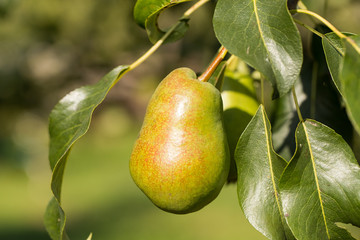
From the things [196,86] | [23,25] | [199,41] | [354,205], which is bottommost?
[23,25]

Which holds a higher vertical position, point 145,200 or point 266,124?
point 266,124

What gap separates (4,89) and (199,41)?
13.1 ft

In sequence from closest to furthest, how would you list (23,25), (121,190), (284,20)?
(284,20) < (121,190) < (23,25)

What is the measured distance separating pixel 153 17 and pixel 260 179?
1.20 feet

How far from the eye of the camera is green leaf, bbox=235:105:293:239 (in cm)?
82

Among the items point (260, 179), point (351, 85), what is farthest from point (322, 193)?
point (351, 85)

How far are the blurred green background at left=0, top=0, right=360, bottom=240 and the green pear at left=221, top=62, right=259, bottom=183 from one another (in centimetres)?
127

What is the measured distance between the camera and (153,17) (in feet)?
3.24

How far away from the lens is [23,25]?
7.47 meters

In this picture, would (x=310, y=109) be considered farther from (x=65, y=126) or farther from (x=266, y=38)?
(x=65, y=126)

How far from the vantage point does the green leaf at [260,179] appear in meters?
0.82

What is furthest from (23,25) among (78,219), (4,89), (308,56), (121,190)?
(308,56)

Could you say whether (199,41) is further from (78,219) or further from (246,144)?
(246,144)

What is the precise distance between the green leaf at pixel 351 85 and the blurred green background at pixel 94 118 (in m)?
1.61
